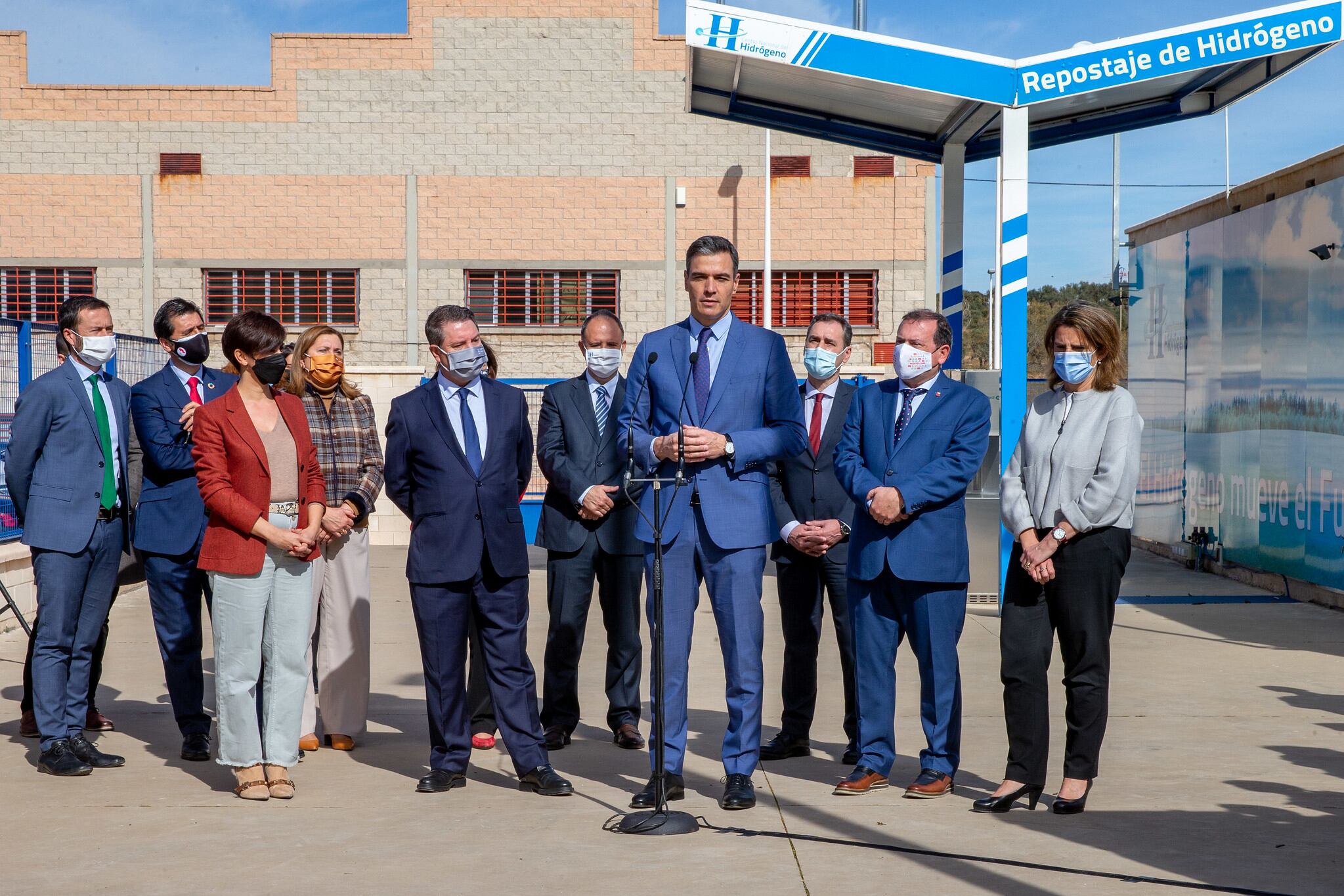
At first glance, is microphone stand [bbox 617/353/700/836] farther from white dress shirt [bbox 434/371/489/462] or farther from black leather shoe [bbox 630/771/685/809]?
white dress shirt [bbox 434/371/489/462]

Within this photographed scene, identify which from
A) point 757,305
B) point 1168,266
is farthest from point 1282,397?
point 757,305

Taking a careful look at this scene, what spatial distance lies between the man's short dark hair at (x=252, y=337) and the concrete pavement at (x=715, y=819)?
178 centimetres

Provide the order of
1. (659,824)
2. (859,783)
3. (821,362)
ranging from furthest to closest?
1. (821,362)
2. (859,783)
3. (659,824)

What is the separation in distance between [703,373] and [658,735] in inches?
56.5

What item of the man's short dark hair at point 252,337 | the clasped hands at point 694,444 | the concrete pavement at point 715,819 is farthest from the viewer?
the man's short dark hair at point 252,337

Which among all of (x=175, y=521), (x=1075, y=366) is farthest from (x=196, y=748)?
(x=1075, y=366)

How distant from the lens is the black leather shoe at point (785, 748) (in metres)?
6.41

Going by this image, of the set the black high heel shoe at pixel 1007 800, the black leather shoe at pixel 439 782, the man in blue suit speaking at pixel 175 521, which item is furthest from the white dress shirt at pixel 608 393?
the black high heel shoe at pixel 1007 800

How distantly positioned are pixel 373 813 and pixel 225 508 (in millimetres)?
1316

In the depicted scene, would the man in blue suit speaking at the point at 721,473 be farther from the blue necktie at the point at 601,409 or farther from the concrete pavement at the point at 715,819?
the blue necktie at the point at 601,409

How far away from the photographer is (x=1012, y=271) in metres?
10.7

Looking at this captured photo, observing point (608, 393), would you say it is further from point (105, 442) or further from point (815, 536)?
point (105, 442)

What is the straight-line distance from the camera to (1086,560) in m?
5.45

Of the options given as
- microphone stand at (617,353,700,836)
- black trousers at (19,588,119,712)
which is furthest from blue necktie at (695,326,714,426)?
black trousers at (19,588,119,712)
